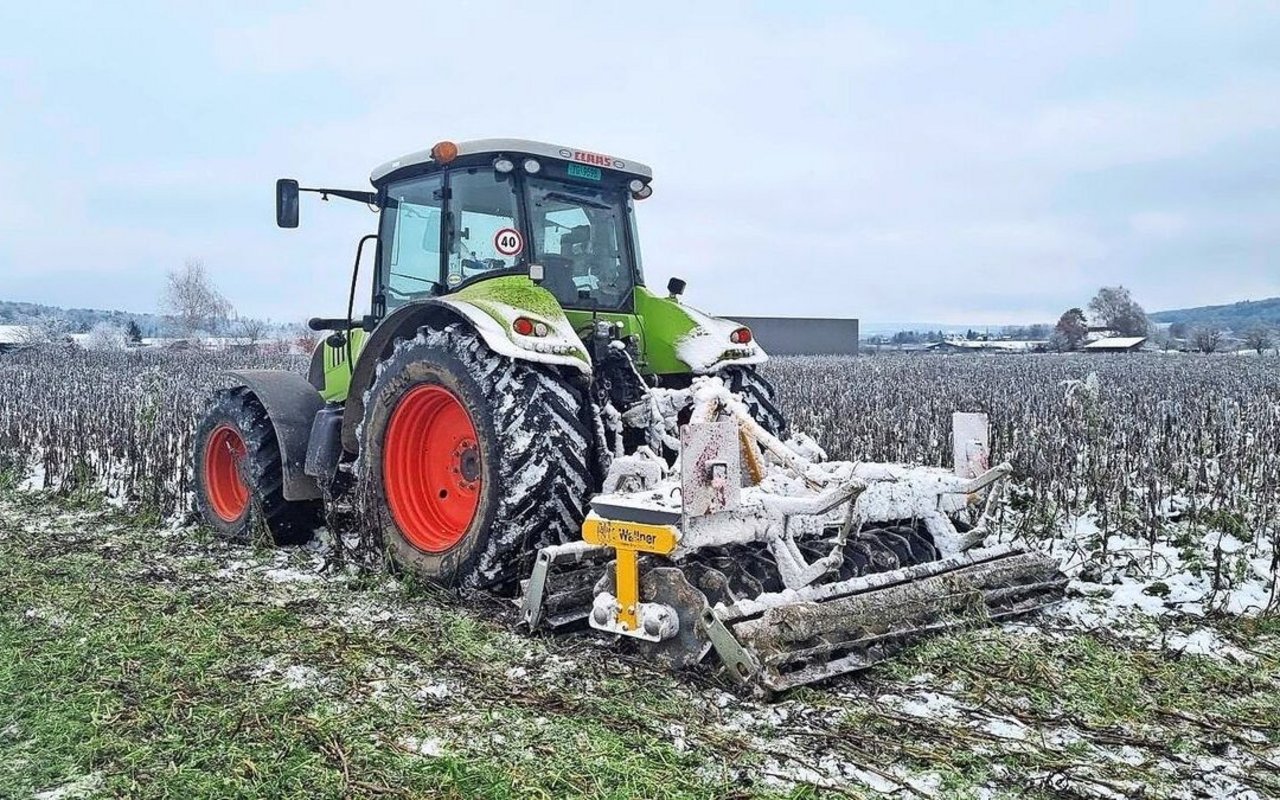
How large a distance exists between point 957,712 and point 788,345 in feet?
132

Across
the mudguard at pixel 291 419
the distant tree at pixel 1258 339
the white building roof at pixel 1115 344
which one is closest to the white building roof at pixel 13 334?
the mudguard at pixel 291 419

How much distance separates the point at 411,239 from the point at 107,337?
41.3 m

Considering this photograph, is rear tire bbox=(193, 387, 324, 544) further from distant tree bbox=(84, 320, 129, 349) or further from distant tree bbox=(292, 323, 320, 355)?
distant tree bbox=(84, 320, 129, 349)

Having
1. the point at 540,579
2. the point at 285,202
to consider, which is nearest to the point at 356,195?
the point at 285,202

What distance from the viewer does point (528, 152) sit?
5164 mm

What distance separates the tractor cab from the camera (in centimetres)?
523

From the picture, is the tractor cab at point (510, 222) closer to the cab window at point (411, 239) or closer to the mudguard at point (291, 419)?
the cab window at point (411, 239)

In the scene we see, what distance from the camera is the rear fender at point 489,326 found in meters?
4.38

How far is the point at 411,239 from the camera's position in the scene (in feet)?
19.1

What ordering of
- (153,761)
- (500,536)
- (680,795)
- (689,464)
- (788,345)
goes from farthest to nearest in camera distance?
(788,345)
(500,536)
(689,464)
(153,761)
(680,795)

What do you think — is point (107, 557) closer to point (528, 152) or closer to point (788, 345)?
point (528, 152)

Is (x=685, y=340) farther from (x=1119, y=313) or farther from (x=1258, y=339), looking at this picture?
(x=1119, y=313)

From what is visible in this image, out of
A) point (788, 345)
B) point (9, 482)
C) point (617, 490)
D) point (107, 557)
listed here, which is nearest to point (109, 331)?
point (788, 345)

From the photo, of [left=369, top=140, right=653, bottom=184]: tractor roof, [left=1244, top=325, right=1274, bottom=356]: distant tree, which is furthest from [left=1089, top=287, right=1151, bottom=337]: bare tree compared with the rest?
[left=369, top=140, right=653, bottom=184]: tractor roof
